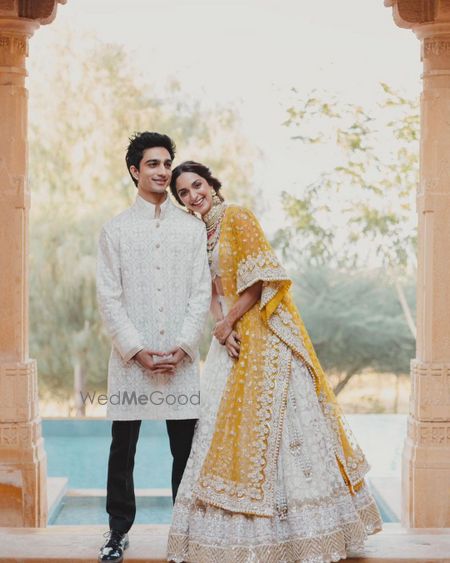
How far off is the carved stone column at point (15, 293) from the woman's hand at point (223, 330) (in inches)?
58.4

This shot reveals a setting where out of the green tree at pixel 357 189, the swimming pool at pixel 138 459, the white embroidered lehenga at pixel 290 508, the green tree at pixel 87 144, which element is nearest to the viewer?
the white embroidered lehenga at pixel 290 508

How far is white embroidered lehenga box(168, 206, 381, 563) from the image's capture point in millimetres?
2973

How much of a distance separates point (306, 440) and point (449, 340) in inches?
57.1

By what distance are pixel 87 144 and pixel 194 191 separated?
7044mm

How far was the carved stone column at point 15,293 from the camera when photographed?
428 centimetres

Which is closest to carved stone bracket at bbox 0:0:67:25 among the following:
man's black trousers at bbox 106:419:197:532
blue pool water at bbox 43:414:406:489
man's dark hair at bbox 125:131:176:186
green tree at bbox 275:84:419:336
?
man's dark hair at bbox 125:131:176:186

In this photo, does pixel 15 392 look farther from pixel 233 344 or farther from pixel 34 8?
pixel 34 8

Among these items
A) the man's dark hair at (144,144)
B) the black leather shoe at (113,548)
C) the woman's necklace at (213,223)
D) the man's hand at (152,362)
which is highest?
the man's dark hair at (144,144)

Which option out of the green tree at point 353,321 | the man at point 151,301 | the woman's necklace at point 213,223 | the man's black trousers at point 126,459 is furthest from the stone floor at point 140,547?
the green tree at point 353,321

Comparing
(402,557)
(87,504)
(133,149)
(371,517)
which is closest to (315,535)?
(371,517)

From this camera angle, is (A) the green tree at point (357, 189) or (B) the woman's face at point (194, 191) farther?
(A) the green tree at point (357, 189)

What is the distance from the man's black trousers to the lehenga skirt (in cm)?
5

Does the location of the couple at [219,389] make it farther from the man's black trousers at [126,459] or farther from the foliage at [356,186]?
the foliage at [356,186]

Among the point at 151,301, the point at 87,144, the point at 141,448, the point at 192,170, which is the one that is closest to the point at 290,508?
the point at 151,301
